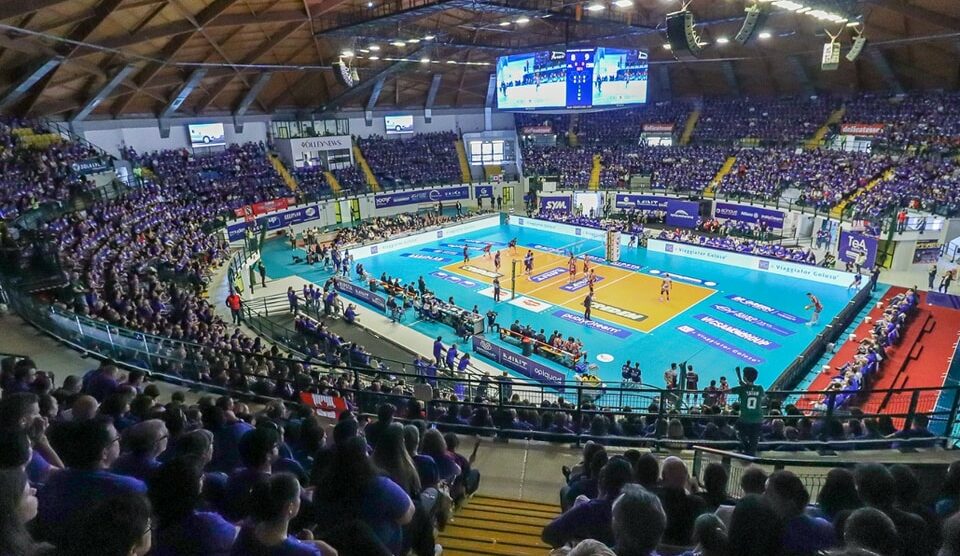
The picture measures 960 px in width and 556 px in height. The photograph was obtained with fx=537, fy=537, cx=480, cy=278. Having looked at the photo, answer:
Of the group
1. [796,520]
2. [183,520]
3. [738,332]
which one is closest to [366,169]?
[738,332]

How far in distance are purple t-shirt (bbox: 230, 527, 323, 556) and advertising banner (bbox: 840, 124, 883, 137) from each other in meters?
46.8

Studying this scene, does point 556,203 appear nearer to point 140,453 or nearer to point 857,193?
point 857,193

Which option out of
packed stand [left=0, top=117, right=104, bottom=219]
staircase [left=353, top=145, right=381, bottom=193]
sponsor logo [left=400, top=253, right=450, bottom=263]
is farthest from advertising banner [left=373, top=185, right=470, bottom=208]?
packed stand [left=0, top=117, right=104, bottom=219]

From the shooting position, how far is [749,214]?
125 feet

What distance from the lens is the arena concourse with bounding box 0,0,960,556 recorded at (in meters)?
3.49

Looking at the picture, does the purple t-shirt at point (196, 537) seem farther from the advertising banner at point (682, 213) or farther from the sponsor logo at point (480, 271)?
the advertising banner at point (682, 213)

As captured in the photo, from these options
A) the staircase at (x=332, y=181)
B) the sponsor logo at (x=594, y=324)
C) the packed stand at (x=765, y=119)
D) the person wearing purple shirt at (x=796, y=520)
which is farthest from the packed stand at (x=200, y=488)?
the packed stand at (x=765, y=119)

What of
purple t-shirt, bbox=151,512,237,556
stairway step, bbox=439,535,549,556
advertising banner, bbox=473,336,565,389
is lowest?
advertising banner, bbox=473,336,565,389

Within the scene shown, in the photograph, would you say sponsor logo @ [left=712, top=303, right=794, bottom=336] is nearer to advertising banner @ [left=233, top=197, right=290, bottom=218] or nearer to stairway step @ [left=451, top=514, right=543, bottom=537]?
stairway step @ [left=451, top=514, right=543, bottom=537]

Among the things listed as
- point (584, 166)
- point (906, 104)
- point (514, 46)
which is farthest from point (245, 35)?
point (906, 104)

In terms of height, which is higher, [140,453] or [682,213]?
[140,453]

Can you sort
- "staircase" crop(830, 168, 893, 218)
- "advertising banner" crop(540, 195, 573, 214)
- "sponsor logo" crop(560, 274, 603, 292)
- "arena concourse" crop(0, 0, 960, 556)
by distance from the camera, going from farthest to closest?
1. "advertising banner" crop(540, 195, 573, 214)
2. "staircase" crop(830, 168, 893, 218)
3. "sponsor logo" crop(560, 274, 603, 292)
4. "arena concourse" crop(0, 0, 960, 556)

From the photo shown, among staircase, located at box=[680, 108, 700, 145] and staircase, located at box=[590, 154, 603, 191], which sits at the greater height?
staircase, located at box=[680, 108, 700, 145]

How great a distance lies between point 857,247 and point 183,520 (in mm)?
35248
